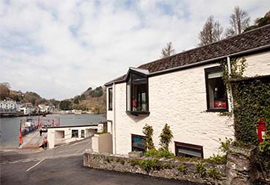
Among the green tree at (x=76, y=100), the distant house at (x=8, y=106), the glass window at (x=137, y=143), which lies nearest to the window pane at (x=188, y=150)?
the glass window at (x=137, y=143)

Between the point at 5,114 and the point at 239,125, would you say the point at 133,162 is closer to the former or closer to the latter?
the point at 239,125

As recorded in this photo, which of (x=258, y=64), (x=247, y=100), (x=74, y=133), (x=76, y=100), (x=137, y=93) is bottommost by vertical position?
(x=74, y=133)

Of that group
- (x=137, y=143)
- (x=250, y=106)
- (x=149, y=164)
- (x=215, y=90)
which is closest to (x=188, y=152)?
(x=149, y=164)

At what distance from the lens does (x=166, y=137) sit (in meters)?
9.17

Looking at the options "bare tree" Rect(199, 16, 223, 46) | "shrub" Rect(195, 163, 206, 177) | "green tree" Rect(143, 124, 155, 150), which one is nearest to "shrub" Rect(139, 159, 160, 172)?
"shrub" Rect(195, 163, 206, 177)

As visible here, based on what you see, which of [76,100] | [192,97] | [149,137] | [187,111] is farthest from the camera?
[76,100]

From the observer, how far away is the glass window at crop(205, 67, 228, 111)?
720 centimetres

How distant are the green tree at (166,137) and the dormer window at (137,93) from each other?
1.97m

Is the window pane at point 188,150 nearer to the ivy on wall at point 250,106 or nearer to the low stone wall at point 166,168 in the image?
the low stone wall at point 166,168

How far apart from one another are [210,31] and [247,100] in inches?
1025

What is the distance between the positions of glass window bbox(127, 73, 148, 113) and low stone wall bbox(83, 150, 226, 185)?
12.1 feet

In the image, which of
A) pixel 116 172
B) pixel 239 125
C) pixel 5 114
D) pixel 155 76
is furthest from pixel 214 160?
pixel 5 114

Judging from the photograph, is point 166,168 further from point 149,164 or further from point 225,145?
point 225,145

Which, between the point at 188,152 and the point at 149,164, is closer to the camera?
the point at 149,164
